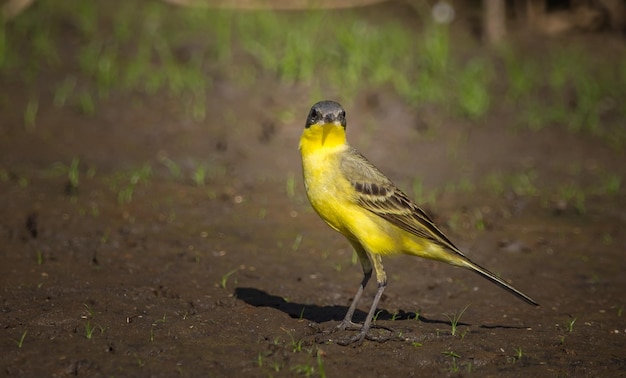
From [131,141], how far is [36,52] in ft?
8.62

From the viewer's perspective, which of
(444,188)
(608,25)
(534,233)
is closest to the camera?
(534,233)

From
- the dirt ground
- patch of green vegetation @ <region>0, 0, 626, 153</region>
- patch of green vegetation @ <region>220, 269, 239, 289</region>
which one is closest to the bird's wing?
the dirt ground

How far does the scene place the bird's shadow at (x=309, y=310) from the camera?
721 cm

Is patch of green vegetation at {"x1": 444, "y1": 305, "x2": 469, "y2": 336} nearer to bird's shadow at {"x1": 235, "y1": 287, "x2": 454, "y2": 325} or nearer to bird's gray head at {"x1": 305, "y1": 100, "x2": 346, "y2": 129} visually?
bird's shadow at {"x1": 235, "y1": 287, "x2": 454, "y2": 325}

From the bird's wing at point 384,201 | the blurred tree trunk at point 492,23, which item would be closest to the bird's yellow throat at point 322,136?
the bird's wing at point 384,201

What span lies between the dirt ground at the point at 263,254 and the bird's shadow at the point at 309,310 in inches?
1.2

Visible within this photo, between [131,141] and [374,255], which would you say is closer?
[374,255]

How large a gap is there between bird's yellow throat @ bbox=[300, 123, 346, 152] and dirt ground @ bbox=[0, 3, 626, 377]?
4.37 feet

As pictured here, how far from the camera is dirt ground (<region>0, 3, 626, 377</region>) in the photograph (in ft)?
20.0

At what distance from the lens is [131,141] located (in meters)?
11.9

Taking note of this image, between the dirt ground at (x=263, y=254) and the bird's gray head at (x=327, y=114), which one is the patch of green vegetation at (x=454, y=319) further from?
the bird's gray head at (x=327, y=114)

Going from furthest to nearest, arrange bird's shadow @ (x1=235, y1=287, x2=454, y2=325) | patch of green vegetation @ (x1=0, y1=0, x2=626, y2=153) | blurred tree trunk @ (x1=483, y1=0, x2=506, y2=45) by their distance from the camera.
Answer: blurred tree trunk @ (x1=483, y1=0, x2=506, y2=45) < patch of green vegetation @ (x1=0, y1=0, x2=626, y2=153) < bird's shadow @ (x1=235, y1=287, x2=454, y2=325)

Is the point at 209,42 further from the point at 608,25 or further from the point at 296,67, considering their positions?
the point at 608,25

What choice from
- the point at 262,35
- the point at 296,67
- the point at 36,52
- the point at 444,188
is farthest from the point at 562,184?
the point at 36,52
